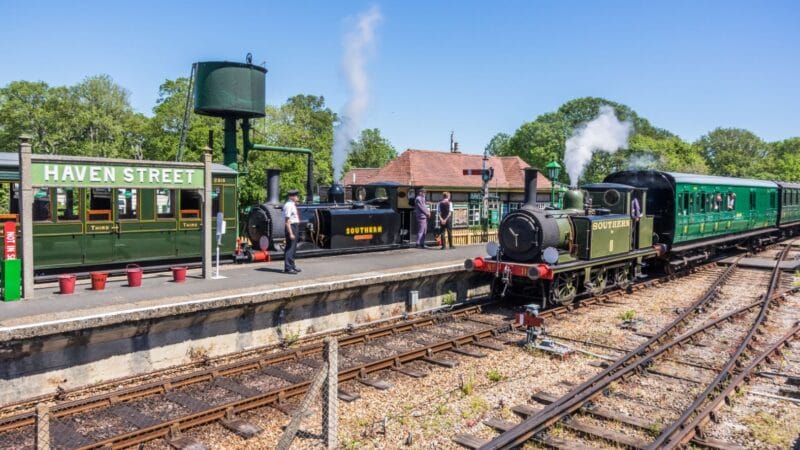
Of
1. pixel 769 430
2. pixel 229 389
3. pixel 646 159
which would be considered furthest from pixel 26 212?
pixel 646 159

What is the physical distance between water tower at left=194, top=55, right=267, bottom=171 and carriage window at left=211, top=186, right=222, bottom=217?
11.7ft

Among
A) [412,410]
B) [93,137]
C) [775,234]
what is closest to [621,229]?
[412,410]

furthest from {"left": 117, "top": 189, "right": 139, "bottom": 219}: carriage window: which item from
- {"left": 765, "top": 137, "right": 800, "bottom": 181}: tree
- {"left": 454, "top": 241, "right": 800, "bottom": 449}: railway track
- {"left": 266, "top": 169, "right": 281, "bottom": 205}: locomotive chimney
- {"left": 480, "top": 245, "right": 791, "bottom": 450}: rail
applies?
{"left": 765, "top": 137, "right": 800, "bottom": 181}: tree

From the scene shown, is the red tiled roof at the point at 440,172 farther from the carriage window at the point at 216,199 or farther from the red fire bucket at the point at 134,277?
the red fire bucket at the point at 134,277

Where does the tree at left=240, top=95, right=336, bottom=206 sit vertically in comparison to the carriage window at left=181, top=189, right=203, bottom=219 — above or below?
above

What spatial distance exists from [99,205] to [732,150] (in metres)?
81.2

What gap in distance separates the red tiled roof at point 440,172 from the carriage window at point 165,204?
64.8ft

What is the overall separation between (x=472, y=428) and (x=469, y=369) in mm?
2186

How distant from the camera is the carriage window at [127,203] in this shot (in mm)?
12156

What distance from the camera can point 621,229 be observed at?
14008 millimetres

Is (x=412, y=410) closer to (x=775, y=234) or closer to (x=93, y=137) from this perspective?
(x=775, y=234)

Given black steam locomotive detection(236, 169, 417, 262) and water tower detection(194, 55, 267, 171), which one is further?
water tower detection(194, 55, 267, 171)

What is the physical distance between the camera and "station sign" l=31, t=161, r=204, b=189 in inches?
376

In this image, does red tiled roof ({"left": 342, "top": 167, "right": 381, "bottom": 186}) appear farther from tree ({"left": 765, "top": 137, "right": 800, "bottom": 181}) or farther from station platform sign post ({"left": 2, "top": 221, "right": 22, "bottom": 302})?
tree ({"left": 765, "top": 137, "right": 800, "bottom": 181})
